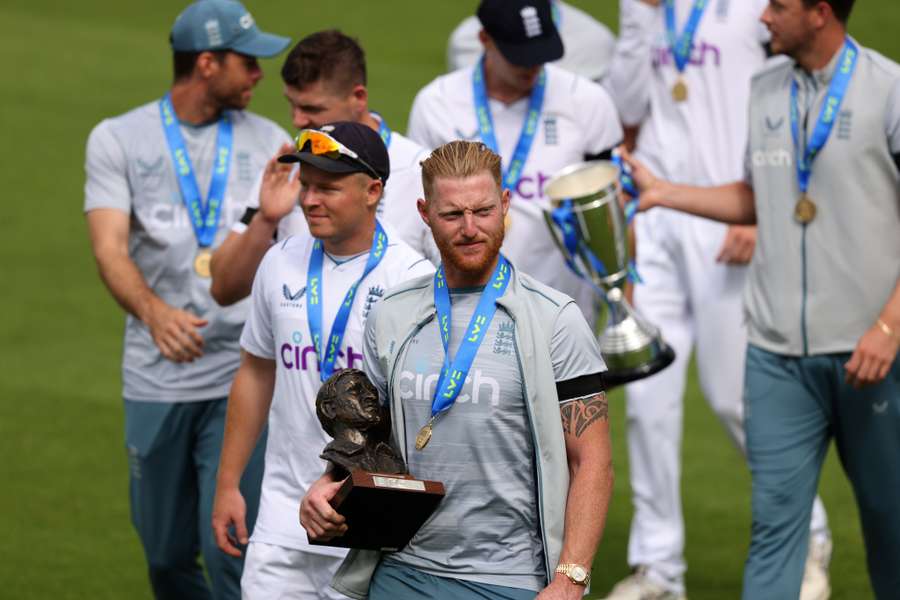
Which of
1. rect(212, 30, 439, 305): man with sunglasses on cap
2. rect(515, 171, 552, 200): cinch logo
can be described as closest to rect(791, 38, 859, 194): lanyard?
rect(515, 171, 552, 200): cinch logo

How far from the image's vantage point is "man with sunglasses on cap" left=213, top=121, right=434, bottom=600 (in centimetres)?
536

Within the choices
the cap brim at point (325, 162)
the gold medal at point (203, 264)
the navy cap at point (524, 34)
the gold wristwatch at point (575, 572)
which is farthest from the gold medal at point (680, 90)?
the gold wristwatch at point (575, 572)

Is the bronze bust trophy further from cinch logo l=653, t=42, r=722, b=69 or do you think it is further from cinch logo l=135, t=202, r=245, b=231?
cinch logo l=653, t=42, r=722, b=69

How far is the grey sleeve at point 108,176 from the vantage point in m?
6.79

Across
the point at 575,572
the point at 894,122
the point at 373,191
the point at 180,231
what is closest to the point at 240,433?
the point at 373,191

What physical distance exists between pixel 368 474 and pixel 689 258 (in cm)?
368

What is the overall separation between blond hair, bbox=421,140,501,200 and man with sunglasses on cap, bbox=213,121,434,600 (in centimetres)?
74

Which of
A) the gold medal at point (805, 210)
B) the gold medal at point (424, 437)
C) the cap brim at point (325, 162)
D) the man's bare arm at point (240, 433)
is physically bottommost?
the man's bare arm at point (240, 433)

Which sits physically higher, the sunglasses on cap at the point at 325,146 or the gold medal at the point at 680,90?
the sunglasses on cap at the point at 325,146

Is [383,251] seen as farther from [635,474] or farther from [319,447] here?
[635,474]

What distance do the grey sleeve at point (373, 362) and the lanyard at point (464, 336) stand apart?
232 mm

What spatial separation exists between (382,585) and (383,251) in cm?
120

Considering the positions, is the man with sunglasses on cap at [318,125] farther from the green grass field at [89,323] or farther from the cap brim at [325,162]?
the green grass field at [89,323]

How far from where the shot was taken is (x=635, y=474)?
7.80 m
